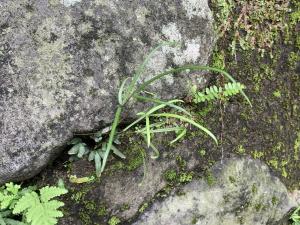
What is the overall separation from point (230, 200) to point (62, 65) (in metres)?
1.74

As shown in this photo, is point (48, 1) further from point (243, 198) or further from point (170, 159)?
point (243, 198)

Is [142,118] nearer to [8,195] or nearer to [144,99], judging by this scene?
[144,99]

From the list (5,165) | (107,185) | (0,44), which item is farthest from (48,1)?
(107,185)

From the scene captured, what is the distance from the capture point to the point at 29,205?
2.77m

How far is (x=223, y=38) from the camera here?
375 centimetres

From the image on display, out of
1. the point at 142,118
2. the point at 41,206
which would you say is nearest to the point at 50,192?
the point at 41,206

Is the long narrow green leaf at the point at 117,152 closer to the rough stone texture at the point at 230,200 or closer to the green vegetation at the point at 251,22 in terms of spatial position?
the rough stone texture at the point at 230,200

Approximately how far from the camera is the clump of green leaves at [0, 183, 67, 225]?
272 cm

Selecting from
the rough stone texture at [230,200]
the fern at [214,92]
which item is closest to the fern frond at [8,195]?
the rough stone texture at [230,200]

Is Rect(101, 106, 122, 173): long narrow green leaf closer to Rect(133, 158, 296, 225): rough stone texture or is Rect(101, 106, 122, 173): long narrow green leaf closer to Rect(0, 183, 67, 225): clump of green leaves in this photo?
Rect(0, 183, 67, 225): clump of green leaves

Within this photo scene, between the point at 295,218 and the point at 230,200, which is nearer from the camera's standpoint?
the point at 230,200

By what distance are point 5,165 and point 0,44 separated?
78 centimetres

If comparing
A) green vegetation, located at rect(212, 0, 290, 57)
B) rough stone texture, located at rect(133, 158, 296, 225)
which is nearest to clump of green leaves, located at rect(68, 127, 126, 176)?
rough stone texture, located at rect(133, 158, 296, 225)

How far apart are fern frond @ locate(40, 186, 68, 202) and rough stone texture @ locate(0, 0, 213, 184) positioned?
0.17 meters
